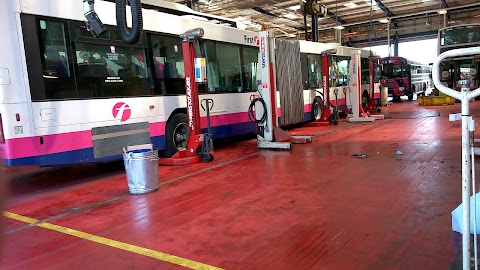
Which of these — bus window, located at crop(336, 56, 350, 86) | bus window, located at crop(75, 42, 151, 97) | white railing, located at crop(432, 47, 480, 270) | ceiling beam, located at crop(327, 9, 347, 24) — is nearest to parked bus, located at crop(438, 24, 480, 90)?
bus window, located at crop(336, 56, 350, 86)

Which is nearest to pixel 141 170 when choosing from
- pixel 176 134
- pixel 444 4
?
pixel 176 134

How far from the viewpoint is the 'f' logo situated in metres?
6.22

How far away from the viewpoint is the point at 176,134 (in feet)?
25.1

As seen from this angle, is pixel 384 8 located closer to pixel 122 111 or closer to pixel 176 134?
pixel 176 134

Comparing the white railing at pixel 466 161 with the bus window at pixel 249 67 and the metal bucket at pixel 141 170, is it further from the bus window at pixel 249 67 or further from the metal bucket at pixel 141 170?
the bus window at pixel 249 67

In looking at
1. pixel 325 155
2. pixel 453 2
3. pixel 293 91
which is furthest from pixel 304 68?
pixel 453 2

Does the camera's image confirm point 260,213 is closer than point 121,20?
Yes

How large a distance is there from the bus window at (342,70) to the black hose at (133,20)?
9.82m

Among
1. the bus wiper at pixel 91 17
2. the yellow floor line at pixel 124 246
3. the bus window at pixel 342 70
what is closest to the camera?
the yellow floor line at pixel 124 246

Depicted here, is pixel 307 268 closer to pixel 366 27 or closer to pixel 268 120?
pixel 268 120

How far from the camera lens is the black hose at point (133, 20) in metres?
5.38

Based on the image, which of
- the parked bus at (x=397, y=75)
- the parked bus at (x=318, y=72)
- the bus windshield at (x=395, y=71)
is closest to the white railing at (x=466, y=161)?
the parked bus at (x=318, y=72)

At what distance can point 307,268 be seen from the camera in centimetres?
275

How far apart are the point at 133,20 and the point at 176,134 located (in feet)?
9.13
